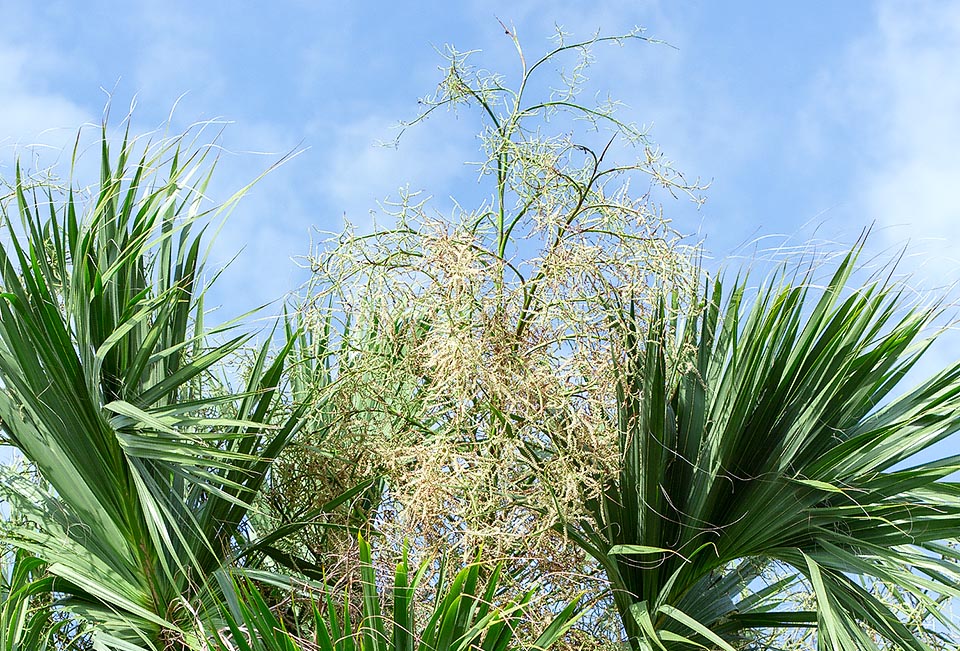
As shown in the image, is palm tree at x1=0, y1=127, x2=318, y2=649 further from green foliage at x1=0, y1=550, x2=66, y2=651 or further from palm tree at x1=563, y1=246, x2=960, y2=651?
palm tree at x1=563, y1=246, x2=960, y2=651

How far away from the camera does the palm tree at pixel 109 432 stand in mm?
3490

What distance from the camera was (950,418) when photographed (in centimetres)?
354

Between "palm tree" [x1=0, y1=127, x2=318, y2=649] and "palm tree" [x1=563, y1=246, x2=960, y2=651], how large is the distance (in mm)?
1182

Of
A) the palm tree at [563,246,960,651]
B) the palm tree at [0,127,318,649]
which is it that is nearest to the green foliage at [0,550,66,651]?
the palm tree at [0,127,318,649]

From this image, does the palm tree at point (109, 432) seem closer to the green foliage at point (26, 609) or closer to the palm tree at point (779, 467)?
the green foliage at point (26, 609)

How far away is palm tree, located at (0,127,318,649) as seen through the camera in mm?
3490

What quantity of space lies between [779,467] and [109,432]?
80.2 inches

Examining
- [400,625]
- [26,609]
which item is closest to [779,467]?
Result: [400,625]

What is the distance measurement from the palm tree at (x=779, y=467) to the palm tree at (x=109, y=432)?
46.6 inches

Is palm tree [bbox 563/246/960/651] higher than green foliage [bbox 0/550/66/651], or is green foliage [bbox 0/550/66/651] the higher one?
palm tree [bbox 563/246/960/651]

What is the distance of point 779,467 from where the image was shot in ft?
11.4

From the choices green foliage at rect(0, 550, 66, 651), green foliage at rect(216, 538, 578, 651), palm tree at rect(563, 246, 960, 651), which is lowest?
green foliage at rect(0, 550, 66, 651)

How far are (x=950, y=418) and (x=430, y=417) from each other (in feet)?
5.33

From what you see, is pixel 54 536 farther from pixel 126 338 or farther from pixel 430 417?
pixel 430 417
